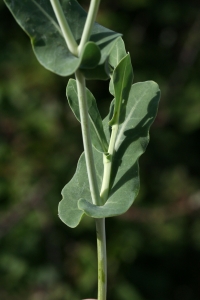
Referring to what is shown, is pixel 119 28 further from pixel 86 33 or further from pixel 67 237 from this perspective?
pixel 86 33

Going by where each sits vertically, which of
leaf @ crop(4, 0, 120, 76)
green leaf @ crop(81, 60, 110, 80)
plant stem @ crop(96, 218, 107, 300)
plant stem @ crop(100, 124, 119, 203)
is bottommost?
plant stem @ crop(96, 218, 107, 300)

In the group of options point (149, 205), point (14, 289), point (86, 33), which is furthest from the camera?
point (149, 205)

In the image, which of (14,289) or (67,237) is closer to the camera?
(14,289)

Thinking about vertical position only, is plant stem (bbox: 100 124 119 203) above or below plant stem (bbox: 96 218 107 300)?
above

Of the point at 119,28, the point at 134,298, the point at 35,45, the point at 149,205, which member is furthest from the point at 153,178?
the point at 35,45

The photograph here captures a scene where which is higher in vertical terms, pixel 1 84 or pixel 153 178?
pixel 1 84

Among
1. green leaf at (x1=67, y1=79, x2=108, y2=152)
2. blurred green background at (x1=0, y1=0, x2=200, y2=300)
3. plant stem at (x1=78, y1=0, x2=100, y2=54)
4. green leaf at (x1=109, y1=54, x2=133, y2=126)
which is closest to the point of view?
plant stem at (x1=78, y1=0, x2=100, y2=54)

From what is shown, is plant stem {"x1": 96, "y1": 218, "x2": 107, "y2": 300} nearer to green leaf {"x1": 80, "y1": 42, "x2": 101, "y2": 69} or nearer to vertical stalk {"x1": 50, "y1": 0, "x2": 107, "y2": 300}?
vertical stalk {"x1": 50, "y1": 0, "x2": 107, "y2": 300}

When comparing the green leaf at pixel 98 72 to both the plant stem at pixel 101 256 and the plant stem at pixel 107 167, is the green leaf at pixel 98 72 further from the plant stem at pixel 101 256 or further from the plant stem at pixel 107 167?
the plant stem at pixel 101 256

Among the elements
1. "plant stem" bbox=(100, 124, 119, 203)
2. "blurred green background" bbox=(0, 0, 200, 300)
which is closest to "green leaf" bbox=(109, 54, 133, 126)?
"plant stem" bbox=(100, 124, 119, 203)
